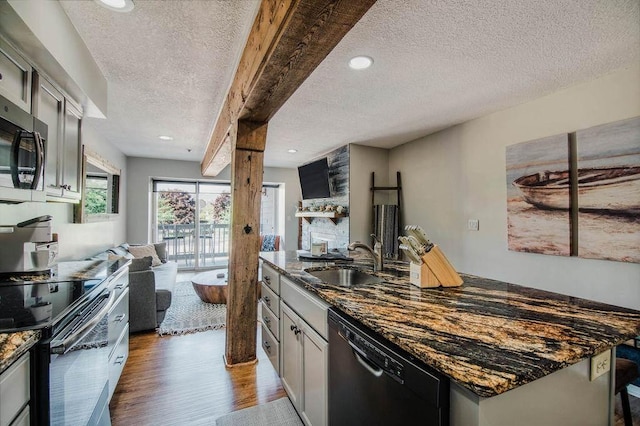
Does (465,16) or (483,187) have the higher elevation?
(465,16)

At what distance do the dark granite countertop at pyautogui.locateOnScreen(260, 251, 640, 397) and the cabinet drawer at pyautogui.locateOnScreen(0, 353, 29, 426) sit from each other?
3.53ft

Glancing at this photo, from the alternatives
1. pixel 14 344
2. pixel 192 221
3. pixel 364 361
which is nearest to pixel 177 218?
pixel 192 221

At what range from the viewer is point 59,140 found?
6.14 feet

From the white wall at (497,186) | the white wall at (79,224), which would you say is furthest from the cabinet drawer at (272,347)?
the white wall at (497,186)

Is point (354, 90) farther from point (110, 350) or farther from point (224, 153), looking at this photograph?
point (110, 350)

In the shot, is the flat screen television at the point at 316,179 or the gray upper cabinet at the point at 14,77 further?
the flat screen television at the point at 316,179

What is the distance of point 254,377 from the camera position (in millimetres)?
2371

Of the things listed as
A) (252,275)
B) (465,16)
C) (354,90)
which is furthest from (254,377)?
(465,16)

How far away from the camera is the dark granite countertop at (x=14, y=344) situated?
837mm

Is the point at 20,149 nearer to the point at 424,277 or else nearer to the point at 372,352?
the point at 372,352

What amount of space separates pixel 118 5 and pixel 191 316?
10.5ft

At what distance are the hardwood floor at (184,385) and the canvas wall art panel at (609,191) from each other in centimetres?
275

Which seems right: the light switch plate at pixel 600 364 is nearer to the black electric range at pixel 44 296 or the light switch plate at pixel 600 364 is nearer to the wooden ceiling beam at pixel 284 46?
the wooden ceiling beam at pixel 284 46

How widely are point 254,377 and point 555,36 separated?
3163 millimetres
